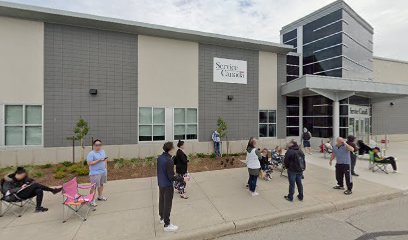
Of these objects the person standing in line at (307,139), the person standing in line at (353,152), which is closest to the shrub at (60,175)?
the person standing in line at (353,152)

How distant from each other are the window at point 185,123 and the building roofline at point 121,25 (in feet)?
14.8

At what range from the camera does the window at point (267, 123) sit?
14805 mm

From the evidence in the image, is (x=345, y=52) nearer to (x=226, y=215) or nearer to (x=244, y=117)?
(x=244, y=117)

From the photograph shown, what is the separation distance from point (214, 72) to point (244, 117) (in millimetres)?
3687

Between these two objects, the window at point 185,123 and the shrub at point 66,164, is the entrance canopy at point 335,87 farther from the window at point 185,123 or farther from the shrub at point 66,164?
the shrub at point 66,164

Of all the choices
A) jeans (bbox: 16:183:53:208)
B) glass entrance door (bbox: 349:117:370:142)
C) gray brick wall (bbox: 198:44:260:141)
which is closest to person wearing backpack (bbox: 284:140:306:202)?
jeans (bbox: 16:183:53:208)

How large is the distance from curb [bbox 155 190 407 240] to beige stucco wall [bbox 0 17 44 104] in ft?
34.9

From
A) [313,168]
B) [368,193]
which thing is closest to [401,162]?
[313,168]

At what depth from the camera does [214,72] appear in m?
13.4

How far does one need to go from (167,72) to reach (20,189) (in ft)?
29.5

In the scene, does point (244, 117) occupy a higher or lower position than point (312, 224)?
higher

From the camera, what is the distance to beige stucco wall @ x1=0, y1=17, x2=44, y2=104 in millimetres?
9812

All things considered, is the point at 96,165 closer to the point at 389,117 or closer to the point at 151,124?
the point at 151,124

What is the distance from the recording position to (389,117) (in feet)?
65.3
